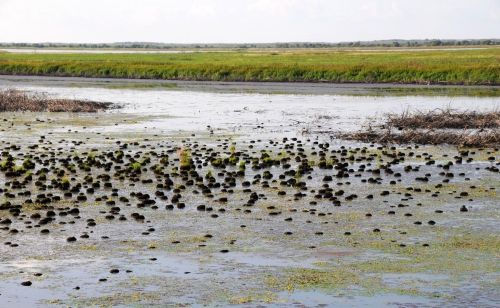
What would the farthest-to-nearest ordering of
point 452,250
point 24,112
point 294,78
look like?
1. point 294,78
2. point 24,112
3. point 452,250

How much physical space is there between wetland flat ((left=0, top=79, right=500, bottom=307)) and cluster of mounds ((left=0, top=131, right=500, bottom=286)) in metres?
0.07

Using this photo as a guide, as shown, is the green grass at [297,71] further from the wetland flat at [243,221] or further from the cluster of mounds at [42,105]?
the wetland flat at [243,221]

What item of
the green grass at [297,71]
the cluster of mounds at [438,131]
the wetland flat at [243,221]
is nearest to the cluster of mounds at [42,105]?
the wetland flat at [243,221]

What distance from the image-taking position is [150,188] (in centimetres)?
2408

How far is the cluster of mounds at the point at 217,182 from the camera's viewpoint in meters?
20.2

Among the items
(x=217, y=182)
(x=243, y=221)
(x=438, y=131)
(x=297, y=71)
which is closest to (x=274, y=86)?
(x=297, y=71)

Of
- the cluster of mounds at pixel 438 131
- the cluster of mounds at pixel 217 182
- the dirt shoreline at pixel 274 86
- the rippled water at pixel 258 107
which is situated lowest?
the dirt shoreline at pixel 274 86

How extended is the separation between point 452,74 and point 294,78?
54.1 ft

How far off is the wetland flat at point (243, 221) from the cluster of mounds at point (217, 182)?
0.22ft

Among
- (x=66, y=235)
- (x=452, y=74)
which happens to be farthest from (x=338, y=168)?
(x=452, y=74)

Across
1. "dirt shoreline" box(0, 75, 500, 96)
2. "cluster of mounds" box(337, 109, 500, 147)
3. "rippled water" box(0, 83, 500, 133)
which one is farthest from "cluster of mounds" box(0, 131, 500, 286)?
"dirt shoreline" box(0, 75, 500, 96)

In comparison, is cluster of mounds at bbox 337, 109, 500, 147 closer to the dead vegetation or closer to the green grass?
the dead vegetation

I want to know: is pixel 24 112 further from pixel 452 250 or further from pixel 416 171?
pixel 452 250

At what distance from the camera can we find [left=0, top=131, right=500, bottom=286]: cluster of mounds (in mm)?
20156
